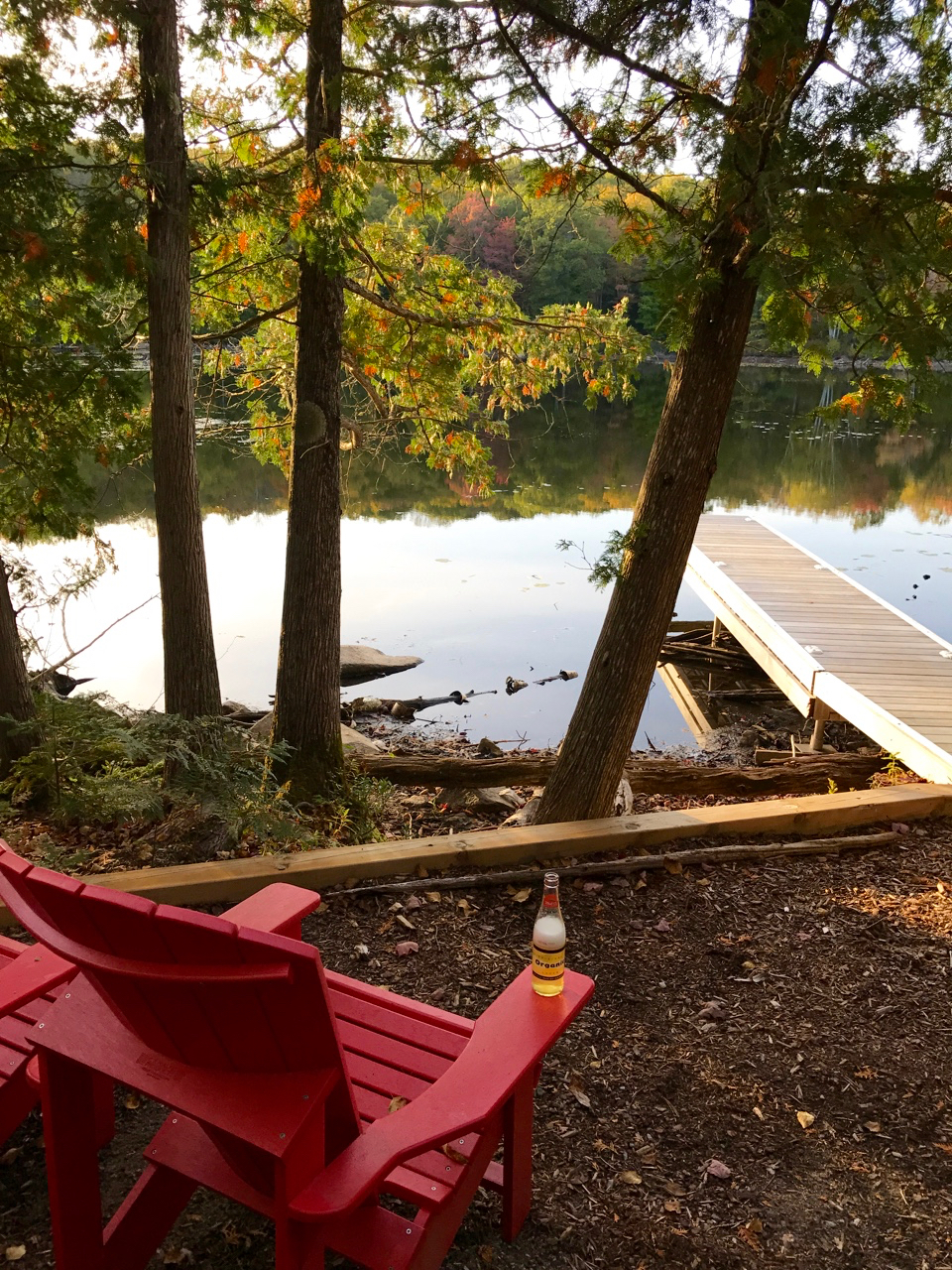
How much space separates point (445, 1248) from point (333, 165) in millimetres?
4463

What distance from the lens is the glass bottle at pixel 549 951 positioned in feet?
6.59

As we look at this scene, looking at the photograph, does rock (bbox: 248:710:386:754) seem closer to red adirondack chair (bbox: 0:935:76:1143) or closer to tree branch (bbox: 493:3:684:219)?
red adirondack chair (bbox: 0:935:76:1143)

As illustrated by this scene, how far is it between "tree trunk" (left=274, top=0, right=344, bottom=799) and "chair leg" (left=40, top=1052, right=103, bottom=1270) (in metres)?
3.43

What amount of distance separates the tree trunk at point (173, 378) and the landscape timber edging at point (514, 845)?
1880mm

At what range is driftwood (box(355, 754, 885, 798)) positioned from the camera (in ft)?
19.9

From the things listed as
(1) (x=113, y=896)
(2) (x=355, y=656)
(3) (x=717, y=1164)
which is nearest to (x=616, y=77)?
(1) (x=113, y=896)

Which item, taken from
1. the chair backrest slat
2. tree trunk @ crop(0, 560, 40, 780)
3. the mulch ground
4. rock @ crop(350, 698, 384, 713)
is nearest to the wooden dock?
the mulch ground

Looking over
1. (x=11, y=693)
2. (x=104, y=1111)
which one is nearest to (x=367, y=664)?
(x=11, y=693)

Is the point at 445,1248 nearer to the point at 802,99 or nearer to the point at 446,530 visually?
the point at 802,99

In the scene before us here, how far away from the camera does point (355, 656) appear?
35.8 feet

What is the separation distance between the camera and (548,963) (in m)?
2.03

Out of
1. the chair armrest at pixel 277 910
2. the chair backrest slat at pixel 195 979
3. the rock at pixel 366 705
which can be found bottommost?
the rock at pixel 366 705

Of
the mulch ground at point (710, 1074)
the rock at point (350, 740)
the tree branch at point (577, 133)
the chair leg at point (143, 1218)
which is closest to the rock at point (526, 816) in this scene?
the mulch ground at point (710, 1074)

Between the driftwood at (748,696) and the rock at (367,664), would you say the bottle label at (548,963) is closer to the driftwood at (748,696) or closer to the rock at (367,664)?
the driftwood at (748,696)
